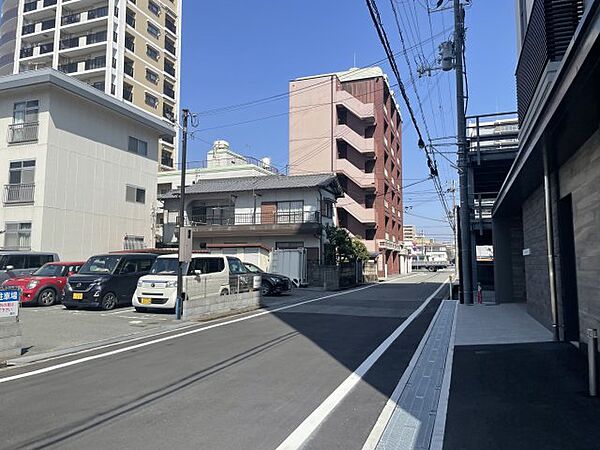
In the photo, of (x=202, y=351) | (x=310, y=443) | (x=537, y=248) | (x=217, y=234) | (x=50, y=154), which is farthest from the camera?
(x=217, y=234)

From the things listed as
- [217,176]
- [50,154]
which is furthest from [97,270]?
[217,176]

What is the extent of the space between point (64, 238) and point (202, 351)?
18.4 metres

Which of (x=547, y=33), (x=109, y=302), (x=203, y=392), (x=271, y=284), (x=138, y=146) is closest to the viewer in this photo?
(x=203, y=392)

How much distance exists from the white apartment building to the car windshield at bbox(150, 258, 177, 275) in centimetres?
1066

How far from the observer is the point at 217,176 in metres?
43.4

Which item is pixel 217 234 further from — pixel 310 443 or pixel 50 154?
pixel 310 443

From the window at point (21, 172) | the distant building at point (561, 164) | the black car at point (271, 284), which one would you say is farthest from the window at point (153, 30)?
the distant building at point (561, 164)

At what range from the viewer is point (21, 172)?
23.7 meters

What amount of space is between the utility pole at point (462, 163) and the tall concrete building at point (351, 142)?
28935 mm

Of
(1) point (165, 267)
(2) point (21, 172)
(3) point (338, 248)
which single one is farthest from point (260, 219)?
(1) point (165, 267)

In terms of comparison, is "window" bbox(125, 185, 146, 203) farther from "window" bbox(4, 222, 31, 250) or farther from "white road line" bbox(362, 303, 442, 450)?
"white road line" bbox(362, 303, 442, 450)

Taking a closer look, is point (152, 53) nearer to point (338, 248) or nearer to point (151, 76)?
point (151, 76)

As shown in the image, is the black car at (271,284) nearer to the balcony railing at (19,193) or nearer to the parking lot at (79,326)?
the parking lot at (79,326)

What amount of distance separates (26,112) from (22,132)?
1.07m
